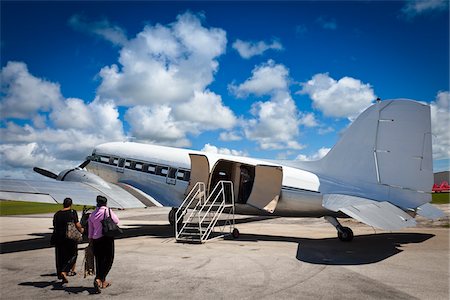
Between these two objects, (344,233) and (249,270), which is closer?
(249,270)

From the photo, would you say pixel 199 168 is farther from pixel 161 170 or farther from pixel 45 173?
pixel 45 173

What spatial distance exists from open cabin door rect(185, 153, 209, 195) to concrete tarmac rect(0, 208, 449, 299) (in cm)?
291

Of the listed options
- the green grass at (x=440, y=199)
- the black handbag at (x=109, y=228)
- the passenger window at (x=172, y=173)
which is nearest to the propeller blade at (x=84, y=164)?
the passenger window at (x=172, y=173)

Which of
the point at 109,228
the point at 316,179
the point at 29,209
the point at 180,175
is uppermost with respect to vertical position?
the point at 180,175

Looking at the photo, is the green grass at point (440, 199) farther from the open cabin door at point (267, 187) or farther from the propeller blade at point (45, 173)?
the propeller blade at point (45, 173)

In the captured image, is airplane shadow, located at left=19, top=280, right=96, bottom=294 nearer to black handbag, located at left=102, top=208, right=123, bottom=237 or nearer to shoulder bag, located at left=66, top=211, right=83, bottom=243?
shoulder bag, located at left=66, top=211, right=83, bottom=243

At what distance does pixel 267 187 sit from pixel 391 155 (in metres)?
4.49

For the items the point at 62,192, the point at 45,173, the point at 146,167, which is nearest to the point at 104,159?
the point at 146,167

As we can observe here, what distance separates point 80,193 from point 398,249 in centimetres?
1076

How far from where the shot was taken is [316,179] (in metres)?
13.1

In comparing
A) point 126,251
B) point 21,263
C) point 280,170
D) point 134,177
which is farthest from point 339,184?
point 21,263

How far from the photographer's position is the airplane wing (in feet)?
34.0

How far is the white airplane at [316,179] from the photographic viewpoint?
1110 cm

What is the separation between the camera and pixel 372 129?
39.7ft
